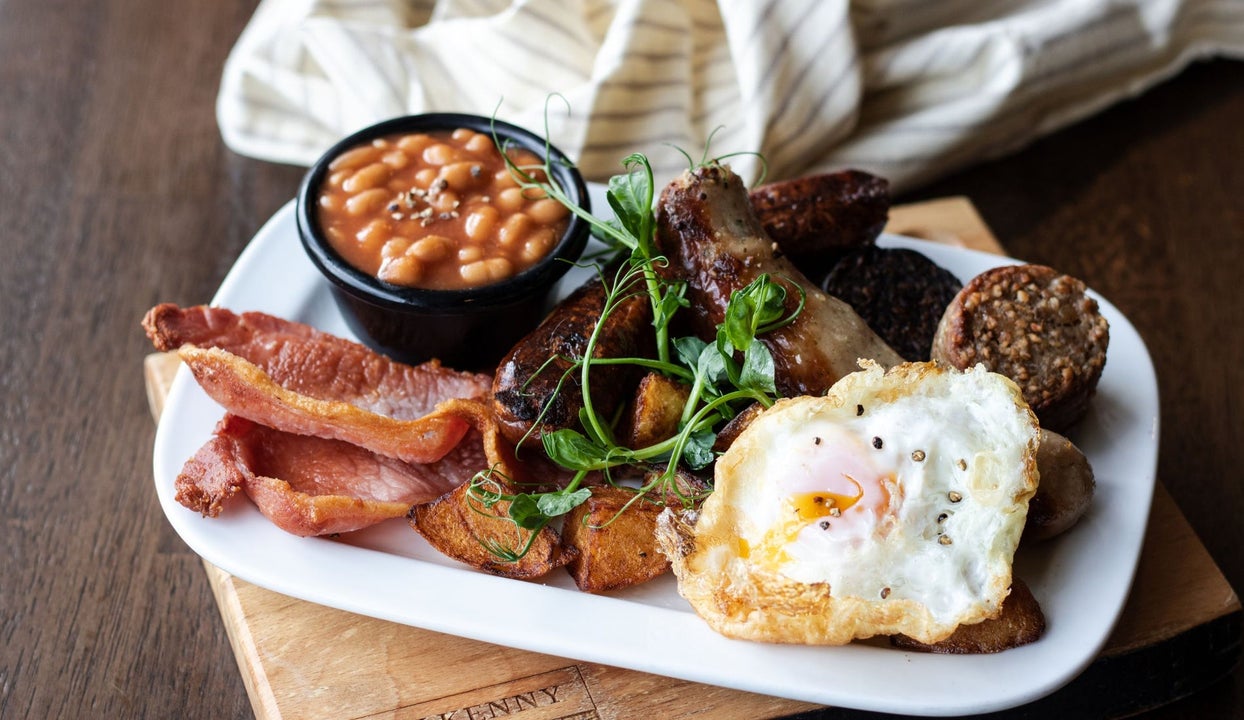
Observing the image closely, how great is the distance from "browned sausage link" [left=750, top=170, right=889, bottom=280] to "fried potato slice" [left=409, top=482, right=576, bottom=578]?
3.15ft

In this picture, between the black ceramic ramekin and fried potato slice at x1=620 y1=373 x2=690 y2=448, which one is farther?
the black ceramic ramekin

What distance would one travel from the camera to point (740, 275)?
7.88ft

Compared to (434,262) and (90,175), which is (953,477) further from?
(90,175)

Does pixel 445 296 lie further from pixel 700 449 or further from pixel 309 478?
pixel 700 449

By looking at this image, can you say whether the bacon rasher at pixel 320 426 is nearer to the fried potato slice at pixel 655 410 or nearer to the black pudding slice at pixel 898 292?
the fried potato slice at pixel 655 410

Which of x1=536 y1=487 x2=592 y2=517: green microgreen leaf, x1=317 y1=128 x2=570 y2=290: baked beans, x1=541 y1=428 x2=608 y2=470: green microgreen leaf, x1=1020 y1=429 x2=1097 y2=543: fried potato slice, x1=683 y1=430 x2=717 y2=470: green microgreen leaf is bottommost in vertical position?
x1=1020 y1=429 x2=1097 y2=543: fried potato slice

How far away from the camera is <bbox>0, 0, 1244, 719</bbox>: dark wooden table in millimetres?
2455

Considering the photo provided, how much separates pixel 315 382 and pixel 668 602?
95 centimetres

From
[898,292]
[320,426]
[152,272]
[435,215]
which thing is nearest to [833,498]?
[898,292]

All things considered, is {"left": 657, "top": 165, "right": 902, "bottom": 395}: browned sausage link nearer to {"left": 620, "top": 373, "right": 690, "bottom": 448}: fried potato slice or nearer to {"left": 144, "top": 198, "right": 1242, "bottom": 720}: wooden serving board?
{"left": 620, "top": 373, "right": 690, "bottom": 448}: fried potato slice

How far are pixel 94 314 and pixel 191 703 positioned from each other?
135cm

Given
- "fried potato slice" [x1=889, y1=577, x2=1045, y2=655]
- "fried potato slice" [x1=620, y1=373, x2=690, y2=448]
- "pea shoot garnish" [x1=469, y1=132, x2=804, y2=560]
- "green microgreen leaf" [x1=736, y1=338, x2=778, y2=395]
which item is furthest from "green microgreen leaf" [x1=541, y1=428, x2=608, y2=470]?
"fried potato slice" [x1=889, y1=577, x2=1045, y2=655]

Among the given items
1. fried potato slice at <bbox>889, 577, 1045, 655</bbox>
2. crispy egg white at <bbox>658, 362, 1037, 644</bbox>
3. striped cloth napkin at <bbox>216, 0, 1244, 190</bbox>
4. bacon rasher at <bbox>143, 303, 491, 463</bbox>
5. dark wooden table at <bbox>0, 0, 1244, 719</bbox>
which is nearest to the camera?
crispy egg white at <bbox>658, 362, 1037, 644</bbox>


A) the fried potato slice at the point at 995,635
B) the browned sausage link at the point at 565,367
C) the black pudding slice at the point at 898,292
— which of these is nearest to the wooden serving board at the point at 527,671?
the fried potato slice at the point at 995,635
